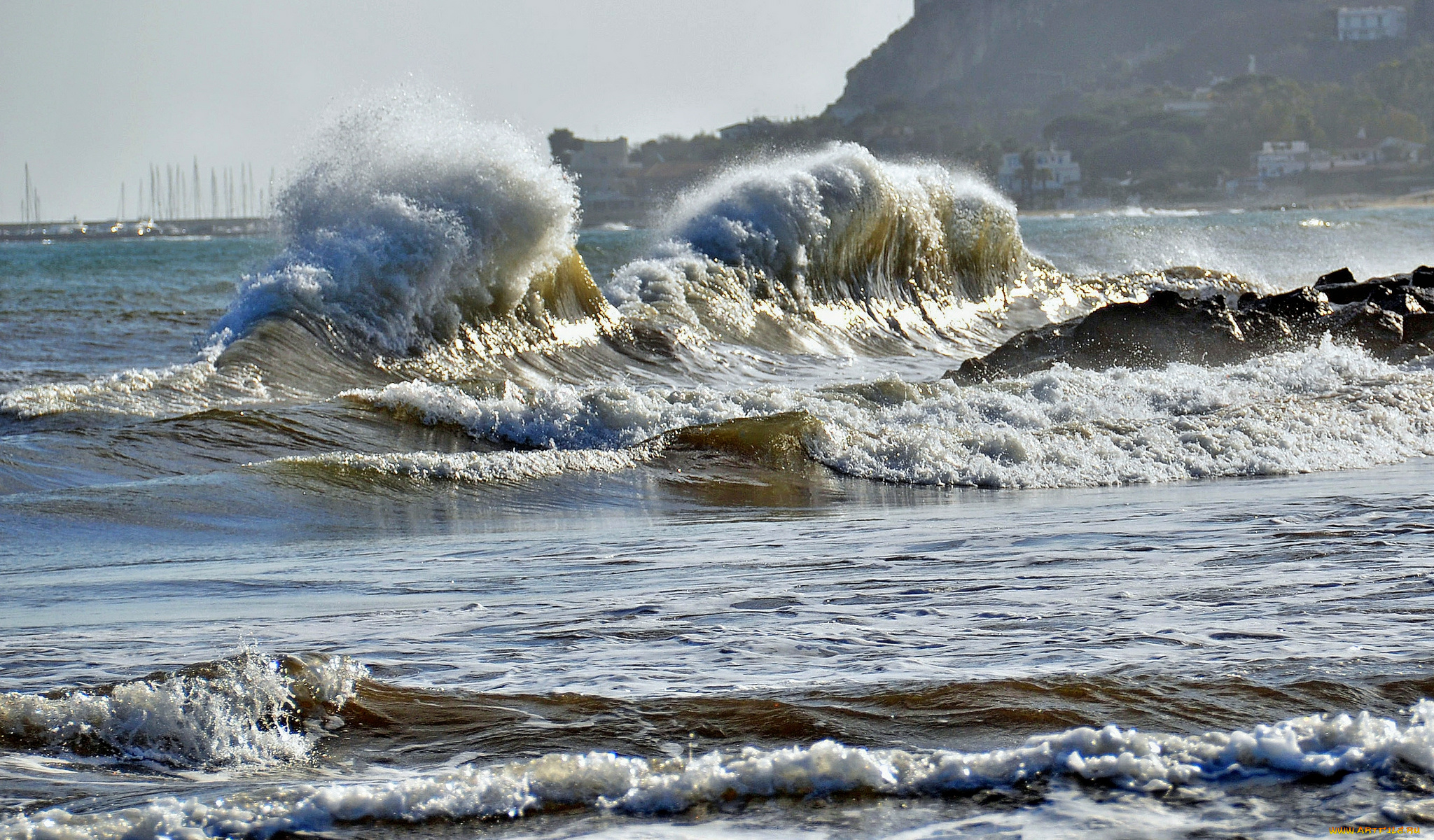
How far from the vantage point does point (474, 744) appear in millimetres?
3059

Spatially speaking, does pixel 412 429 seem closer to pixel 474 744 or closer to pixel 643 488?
pixel 643 488

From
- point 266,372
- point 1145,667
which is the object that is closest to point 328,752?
point 1145,667

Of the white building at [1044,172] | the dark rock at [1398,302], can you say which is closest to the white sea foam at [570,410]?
the dark rock at [1398,302]

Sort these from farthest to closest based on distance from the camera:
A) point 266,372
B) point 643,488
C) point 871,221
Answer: point 871,221 → point 266,372 → point 643,488

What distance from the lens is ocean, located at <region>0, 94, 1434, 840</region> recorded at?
8.93ft

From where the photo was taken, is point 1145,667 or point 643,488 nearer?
point 1145,667

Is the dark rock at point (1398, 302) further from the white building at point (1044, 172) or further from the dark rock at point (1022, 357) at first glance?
the white building at point (1044, 172)

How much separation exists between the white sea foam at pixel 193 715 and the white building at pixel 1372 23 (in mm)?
179048

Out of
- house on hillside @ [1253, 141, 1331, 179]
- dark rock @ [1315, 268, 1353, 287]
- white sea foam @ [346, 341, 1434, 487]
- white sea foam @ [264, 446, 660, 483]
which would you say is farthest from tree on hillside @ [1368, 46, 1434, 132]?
white sea foam @ [264, 446, 660, 483]

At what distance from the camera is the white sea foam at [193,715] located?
302 cm

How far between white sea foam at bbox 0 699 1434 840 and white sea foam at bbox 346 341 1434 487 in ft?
16.5

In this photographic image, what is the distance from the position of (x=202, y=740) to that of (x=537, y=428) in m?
6.16

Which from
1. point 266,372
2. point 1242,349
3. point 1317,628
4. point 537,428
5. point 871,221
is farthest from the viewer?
point 871,221

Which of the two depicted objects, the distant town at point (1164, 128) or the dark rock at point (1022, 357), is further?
the distant town at point (1164, 128)
